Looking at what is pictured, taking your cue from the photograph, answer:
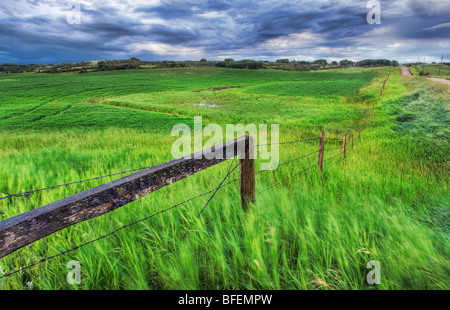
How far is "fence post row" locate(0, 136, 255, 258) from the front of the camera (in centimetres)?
120

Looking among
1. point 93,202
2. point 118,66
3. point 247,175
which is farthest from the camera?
point 118,66

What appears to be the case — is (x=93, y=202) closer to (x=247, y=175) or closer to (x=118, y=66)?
(x=247, y=175)

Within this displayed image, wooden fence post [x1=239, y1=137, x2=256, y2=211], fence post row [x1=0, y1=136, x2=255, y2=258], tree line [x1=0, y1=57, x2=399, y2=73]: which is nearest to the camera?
fence post row [x1=0, y1=136, x2=255, y2=258]

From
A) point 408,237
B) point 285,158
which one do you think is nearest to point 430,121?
point 285,158

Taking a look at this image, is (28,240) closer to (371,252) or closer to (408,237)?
(371,252)

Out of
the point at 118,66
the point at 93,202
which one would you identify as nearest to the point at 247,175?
the point at 93,202

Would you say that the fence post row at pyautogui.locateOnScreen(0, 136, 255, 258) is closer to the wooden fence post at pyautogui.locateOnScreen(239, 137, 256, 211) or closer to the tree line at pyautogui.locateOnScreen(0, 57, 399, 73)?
the wooden fence post at pyautogui.locateOnScreen(239, 137, 256, 211)

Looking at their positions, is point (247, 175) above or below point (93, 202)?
below

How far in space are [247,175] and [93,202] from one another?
5.21 ft

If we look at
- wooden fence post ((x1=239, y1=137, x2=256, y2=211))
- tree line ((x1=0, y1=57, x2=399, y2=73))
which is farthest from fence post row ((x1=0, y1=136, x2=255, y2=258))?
tree line ((x1=0, y1=57, x2=399, y2=73))

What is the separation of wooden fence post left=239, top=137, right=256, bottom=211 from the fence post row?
0.22 meters

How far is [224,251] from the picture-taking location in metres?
2.08

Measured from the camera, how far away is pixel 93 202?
1.50 metres

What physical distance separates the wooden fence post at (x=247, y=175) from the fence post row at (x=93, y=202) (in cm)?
22
